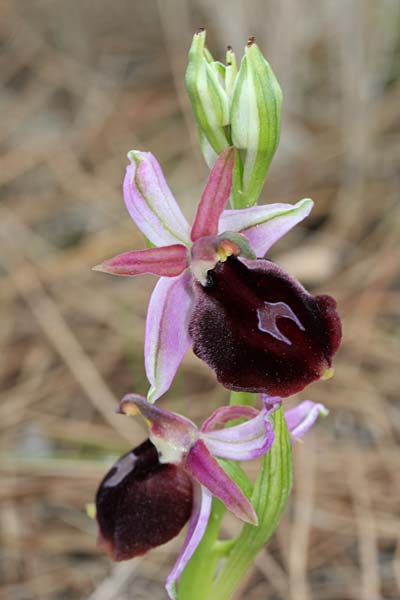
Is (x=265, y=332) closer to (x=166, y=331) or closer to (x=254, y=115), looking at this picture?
(x=166, y=331)

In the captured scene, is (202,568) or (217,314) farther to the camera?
(202,568)

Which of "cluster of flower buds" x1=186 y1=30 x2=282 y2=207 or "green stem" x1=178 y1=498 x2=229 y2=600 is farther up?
"cluster of flower buds" x1=186 y1=30 x2=282 y2=207

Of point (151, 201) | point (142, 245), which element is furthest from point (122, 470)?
point (142, 245)

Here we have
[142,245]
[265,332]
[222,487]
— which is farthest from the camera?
[142,245]

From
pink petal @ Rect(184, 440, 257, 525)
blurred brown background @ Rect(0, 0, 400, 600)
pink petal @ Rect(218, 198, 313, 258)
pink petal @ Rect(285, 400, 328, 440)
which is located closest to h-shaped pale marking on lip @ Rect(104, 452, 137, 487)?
pink petal @ Rect(184, 440, 257, 525)

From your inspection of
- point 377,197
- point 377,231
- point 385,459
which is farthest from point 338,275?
point 385,459

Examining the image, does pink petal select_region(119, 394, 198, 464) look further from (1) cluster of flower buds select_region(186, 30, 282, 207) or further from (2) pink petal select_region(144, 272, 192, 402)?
(1) cluster of flower buds select_region(186, 30, 282, 207)

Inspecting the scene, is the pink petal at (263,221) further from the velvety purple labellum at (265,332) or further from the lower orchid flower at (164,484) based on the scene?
the lower orchid flower at (164,484)

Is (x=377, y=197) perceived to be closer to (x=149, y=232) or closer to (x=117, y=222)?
(x=117, y=222)
